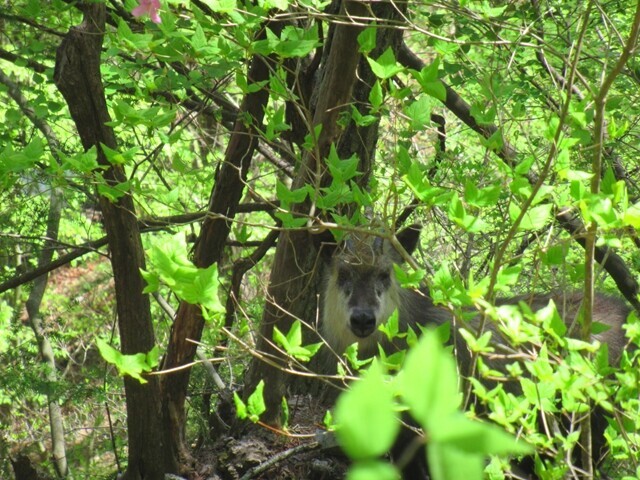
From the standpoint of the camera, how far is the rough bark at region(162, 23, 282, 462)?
4.39 metres

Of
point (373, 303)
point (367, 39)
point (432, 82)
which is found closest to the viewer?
point (432, 82)

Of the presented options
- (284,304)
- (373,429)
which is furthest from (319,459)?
(373,429)

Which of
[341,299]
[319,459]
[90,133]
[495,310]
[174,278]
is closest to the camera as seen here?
[495,310]

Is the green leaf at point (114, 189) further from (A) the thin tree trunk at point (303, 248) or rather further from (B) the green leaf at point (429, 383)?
(B) the green leaf at point (429, 383)

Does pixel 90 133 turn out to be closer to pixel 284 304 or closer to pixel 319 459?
pixel 284 304

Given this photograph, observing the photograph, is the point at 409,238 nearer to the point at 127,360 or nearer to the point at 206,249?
the point at 206,249

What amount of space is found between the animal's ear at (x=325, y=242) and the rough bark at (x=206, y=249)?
523mm

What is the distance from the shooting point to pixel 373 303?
4934 mm

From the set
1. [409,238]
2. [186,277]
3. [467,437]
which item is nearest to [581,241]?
[409,238]

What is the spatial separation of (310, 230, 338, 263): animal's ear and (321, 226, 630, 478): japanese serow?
2cm

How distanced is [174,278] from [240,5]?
2.06m

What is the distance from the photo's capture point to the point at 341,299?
5148 mm

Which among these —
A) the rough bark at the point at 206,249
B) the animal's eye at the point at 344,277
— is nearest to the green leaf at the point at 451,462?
the rough bark at the point at 206,249

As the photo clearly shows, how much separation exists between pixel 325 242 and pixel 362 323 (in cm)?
66
